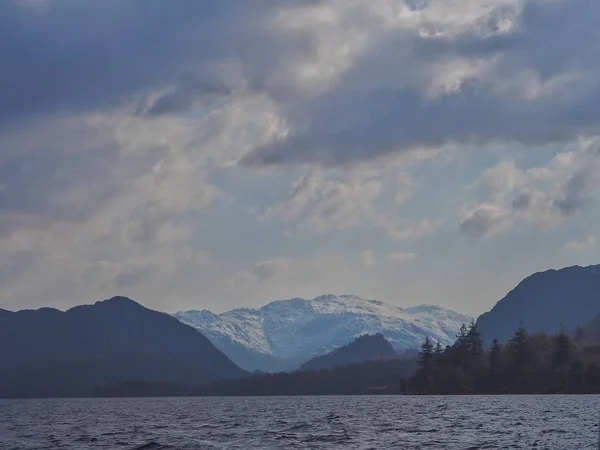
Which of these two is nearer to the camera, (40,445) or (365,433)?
(40,445)

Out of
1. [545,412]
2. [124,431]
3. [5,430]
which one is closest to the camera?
[124,431]

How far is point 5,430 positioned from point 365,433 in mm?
70452

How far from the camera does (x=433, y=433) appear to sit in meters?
121

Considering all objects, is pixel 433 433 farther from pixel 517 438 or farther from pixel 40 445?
pixel 40 445

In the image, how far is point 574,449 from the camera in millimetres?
93125

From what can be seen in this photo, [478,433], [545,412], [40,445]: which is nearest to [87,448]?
[40,445]

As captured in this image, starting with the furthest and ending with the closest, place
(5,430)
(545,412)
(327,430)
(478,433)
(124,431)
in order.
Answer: (545,412)
(5,430)
(124,431)
(327,430)
(478,433)

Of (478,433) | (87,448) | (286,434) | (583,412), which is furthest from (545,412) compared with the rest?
(87,448)

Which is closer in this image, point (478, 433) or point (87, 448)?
point (87, 448)

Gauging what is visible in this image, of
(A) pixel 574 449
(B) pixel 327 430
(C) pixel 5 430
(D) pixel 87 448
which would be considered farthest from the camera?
(C) pixel 5 430

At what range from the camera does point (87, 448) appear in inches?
4171

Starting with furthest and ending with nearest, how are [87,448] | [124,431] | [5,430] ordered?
[5,430]
[124,431]
[87,448]

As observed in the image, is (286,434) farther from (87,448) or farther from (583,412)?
(583,412)

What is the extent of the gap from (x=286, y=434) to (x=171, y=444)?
71.4 ft
